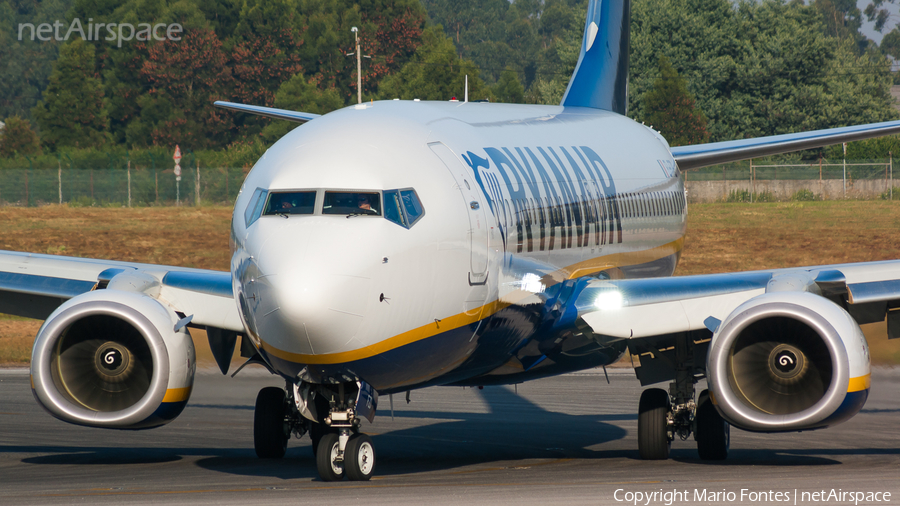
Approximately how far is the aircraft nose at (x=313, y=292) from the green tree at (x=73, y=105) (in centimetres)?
8295

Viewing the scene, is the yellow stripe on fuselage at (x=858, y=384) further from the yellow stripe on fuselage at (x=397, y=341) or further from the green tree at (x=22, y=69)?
the green tree at (x=22, y=69)

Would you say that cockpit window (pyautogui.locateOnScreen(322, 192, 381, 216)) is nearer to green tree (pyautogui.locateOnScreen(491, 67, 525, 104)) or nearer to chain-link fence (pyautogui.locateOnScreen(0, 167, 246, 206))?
chain-link fence (pyautogui.locateOnScreen(0, 167, 246, 206))

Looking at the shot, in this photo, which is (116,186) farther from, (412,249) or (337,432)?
(412,249)

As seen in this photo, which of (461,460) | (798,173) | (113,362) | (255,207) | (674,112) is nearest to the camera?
(255,207)

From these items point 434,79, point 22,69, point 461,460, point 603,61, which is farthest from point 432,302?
point 22,69

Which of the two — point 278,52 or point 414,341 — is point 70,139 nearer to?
point 278,52

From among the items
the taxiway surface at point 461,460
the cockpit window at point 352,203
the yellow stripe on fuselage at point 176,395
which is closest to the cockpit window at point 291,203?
A: the cockpit window at point 352,203

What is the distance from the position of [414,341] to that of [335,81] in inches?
3506

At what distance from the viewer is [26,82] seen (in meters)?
140

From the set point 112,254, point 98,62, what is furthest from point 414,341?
point 98,62

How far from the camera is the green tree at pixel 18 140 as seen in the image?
8719cm

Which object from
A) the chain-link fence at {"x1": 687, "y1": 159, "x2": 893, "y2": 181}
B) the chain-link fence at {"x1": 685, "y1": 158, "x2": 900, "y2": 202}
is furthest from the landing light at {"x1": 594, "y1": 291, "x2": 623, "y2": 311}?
the chain-link fence at {"x1": 687, "y1": 159, "x2": 893, "y2": 181}

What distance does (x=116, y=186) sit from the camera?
223ft

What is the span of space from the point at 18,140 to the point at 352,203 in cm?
8157
